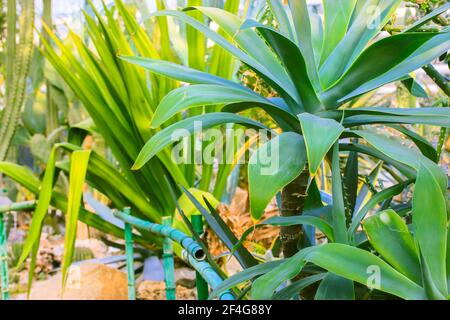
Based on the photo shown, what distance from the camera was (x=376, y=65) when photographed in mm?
618

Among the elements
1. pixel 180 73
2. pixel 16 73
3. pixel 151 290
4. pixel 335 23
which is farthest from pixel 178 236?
pixel 16 73

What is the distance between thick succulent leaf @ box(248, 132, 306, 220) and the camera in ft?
1.67

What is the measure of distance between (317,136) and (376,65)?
15cm

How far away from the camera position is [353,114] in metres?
0.66

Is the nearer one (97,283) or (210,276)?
(210,276)

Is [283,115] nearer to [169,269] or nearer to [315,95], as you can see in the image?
[315,95]

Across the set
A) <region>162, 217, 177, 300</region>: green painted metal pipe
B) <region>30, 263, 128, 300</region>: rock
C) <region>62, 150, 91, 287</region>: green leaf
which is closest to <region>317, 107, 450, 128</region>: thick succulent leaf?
<region>162, 217, 177, 300</region>: green painted metal pipe

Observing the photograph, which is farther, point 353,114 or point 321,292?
point 353,114

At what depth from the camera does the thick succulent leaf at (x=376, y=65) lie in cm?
57

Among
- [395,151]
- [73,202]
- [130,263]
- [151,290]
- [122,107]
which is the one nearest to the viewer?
[395,151]

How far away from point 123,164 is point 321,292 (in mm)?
1406

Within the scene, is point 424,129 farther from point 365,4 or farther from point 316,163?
point 316,163

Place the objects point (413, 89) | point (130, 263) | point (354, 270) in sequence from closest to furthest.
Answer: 1. point (354, 270)
2. point (413, 89)
3. point (130, 263)
